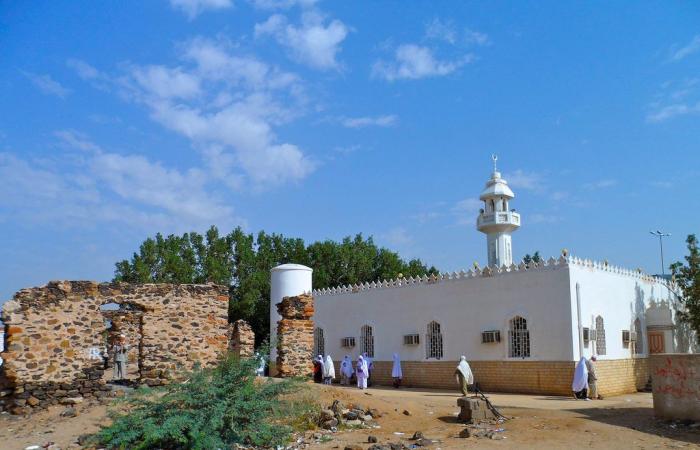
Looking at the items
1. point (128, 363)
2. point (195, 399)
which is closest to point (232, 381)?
point (195, 399)

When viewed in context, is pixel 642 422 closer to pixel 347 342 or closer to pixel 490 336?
pixel 490 336

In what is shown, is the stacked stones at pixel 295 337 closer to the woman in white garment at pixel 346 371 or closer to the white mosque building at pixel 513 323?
the white mosque building at pixel 513 323

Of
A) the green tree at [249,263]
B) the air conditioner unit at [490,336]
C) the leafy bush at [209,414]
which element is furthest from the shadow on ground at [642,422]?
the green tree at [249,263]

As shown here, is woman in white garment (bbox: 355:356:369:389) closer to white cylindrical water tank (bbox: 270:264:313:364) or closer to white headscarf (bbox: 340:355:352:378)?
white headscarf (bbox: 340:355:352:378)

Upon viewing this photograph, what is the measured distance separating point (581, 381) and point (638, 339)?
490 cm

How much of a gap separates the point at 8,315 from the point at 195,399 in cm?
523

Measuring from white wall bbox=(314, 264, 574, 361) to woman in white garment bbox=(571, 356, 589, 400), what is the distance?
1.66 feet

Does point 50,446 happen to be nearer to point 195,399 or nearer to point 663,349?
point 195,399

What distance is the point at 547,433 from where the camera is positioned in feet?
35.8

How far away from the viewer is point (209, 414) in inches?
379

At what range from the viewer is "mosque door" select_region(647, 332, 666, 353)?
2100cm

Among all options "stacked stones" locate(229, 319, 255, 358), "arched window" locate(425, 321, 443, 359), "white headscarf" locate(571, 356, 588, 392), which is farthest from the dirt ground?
"stacked stones" locate(229, 319, 255, 358)

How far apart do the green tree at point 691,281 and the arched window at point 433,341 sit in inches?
305

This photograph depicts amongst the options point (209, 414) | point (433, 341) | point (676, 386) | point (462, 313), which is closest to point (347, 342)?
point (433, 341)
